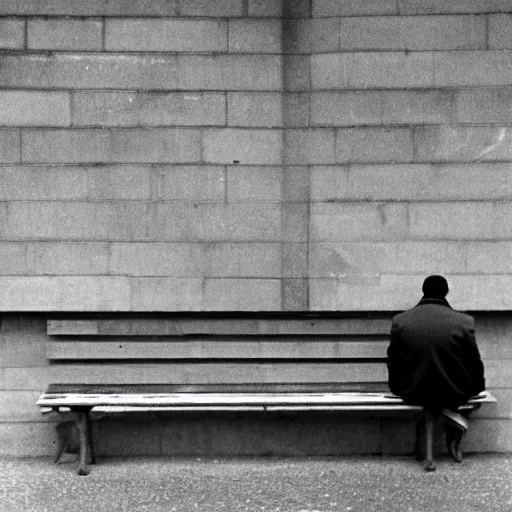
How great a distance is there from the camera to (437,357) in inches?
229

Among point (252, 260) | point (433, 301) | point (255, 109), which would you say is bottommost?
point (433, 301)

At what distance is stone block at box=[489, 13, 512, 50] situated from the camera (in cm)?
630

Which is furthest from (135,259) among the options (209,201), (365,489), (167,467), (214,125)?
(365,489)

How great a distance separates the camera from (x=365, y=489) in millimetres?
5676

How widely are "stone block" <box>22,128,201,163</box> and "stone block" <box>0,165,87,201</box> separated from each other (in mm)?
75

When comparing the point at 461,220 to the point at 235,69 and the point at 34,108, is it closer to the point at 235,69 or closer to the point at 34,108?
the point at 235,69

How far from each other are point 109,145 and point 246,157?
1.03 metres

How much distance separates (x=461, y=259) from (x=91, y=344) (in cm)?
285

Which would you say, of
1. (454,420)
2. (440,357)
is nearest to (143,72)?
(440,357)

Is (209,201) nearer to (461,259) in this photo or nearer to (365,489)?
(461,259)

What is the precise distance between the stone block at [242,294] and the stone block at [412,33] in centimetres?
188

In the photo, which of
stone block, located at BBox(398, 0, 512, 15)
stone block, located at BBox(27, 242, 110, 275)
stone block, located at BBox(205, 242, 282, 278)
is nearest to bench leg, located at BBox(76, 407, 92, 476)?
stone block, located at BBox(27, 242, 110, 275)

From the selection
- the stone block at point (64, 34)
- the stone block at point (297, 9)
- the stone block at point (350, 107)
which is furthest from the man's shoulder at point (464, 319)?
the stone block at point (64, 34)

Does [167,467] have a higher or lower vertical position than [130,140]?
lower
